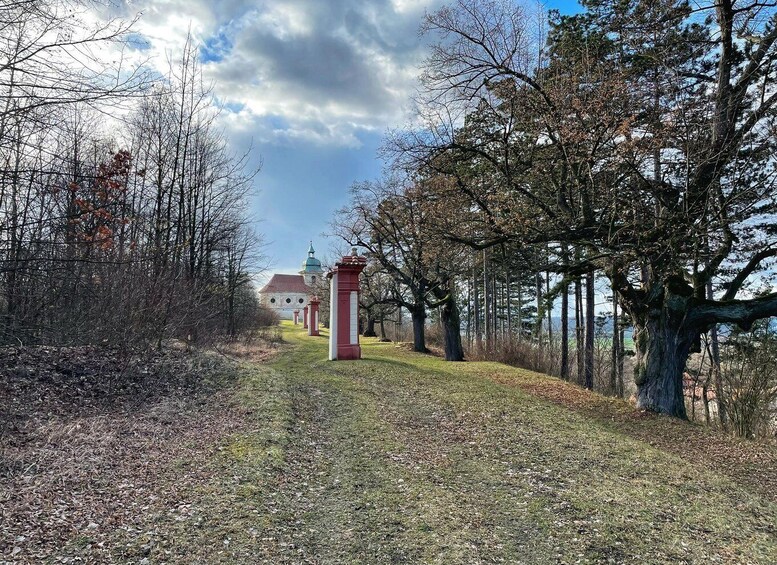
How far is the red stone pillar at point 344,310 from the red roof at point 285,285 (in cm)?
6658

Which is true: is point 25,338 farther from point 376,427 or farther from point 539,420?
point 539,420

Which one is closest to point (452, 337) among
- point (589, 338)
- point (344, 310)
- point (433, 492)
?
point (589, 338)

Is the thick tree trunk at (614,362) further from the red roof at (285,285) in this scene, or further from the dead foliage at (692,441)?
the red roof at (285,285)

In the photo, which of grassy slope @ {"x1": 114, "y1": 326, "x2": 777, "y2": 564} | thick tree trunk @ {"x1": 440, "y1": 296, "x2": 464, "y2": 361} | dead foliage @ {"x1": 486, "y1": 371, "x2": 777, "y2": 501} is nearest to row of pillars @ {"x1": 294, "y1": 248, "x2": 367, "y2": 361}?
thick tree trunk @ {"x1": 440, "y1": 296, "x2": 464, "y2": 361}

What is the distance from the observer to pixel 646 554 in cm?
305

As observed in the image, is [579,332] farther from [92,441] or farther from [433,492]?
[92,441]

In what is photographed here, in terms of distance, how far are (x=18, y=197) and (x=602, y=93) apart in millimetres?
8192

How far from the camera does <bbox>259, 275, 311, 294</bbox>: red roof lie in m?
79.5

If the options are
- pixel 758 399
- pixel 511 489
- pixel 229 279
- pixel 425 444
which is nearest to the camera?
pixel 511 489

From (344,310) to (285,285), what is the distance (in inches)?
2717

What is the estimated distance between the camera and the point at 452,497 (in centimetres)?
392

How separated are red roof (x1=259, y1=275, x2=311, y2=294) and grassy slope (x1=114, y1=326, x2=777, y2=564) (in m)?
74.4

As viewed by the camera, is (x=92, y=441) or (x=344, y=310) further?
(x=344, y=310)

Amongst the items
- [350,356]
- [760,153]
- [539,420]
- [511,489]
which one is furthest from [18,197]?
[760,153]
